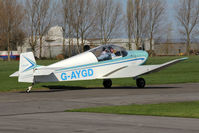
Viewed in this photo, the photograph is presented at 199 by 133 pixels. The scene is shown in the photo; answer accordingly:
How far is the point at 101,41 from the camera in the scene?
86.5m

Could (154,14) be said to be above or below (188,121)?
above

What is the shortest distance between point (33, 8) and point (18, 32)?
10236mm

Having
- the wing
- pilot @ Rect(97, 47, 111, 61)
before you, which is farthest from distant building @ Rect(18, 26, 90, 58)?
the wing

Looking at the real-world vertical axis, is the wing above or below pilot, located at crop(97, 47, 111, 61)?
below

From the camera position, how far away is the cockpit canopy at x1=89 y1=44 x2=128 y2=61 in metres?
18.8

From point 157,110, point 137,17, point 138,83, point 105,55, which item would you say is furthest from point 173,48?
point 157,110

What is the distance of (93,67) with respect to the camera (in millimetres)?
18281

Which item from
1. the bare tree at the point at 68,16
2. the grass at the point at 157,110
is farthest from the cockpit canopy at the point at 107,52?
the bare tree at the point at 68,16

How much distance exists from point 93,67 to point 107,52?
1.28 meters

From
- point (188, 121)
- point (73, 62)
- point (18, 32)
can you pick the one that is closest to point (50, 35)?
point (18, 32)

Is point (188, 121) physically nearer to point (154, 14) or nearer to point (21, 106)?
point (21, 106)

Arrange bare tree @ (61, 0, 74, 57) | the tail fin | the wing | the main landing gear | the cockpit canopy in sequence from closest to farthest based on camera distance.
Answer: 1. the tail fin
2. the wing
3. the cockpit canopy
4. the main landing gear
5. bare tree @ (61, 0, 74, 57)

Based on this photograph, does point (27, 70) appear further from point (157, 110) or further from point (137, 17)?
point (137, 17)

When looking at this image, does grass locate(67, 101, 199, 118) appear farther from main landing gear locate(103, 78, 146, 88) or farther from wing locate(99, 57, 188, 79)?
main landing gear locate(103, 78, 146, 88)
